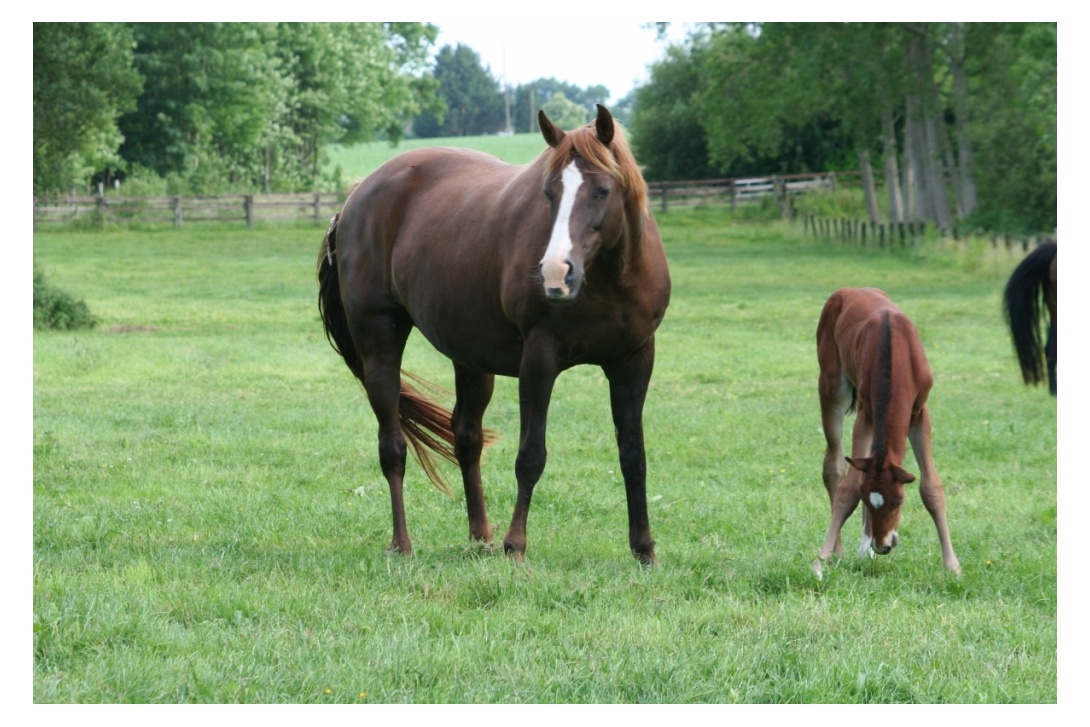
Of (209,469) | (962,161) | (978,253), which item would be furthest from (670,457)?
(962,161)

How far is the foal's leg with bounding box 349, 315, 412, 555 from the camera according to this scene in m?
7.09

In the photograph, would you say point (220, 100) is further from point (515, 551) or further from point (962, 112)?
point (515, 551)

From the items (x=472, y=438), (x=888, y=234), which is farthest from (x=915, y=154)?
(x=472, y=438)

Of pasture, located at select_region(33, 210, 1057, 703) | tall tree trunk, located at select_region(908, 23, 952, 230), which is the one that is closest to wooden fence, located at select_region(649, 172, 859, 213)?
tall tree trunk, located at select_region(908, 23, 952, 230)

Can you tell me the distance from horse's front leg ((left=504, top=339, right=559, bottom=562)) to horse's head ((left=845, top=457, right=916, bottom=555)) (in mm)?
1612

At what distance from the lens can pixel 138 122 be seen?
52500 millimetres

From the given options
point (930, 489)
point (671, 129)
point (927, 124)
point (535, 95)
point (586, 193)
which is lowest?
point (930, 489)

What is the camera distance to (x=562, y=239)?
527 cm

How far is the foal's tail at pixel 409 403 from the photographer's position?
7.51 meters

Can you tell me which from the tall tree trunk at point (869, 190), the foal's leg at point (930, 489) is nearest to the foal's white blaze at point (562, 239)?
the foal's leg at point (930, 489)

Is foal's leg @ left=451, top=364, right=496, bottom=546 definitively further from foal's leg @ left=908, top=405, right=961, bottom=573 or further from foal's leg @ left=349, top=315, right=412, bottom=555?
foal's leg @ left=908, top=405, right=961, bottom=573

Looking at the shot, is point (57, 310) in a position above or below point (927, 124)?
below

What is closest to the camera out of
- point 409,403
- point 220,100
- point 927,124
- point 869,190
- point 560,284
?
point 560,284

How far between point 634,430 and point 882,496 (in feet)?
4.30
